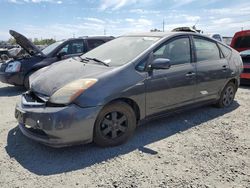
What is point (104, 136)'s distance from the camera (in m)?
3.51

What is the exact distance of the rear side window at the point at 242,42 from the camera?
890 cm

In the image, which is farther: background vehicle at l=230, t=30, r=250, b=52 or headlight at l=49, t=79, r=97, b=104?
background vehicle at l=230, t=30, r=250, b=52

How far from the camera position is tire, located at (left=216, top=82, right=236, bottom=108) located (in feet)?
17.8

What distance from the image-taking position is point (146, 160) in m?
3.28

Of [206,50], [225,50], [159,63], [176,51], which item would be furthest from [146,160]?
[225,50]

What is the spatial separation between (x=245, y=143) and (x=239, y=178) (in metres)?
1.05

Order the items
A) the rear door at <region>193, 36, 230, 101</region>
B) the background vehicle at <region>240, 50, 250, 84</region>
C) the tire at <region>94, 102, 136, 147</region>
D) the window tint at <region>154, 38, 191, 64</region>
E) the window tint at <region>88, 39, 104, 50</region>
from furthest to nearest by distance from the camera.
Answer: the window tint at <region>88, 39, 104, 50</region> → the background vehicle at <region>240, 50, 250, 84</region> → the rear door at <region>193, 36, 230, 101</region> → the window tint at <region>154, 38, 191, 64</region> → the tire at <region>94, 102, 136, 147</region>

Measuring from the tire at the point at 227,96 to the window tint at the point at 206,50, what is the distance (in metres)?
0.75

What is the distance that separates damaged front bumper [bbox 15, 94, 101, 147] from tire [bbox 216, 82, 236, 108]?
3178 millimetres

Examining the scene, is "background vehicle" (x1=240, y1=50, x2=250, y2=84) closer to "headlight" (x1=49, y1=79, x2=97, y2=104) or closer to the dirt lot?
the dirt lot

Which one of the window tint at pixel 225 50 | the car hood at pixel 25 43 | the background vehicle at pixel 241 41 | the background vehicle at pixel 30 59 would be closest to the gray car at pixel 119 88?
the window tint at pixel 225 50

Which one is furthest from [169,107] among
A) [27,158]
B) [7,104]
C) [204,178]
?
[7,104]

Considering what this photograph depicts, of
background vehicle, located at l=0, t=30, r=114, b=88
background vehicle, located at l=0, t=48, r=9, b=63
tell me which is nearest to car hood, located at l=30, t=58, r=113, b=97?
background vehicle, located at l=0, t=30, r=114, b=88

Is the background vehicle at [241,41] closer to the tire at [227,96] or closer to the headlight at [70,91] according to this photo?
the tire at [227,96]
